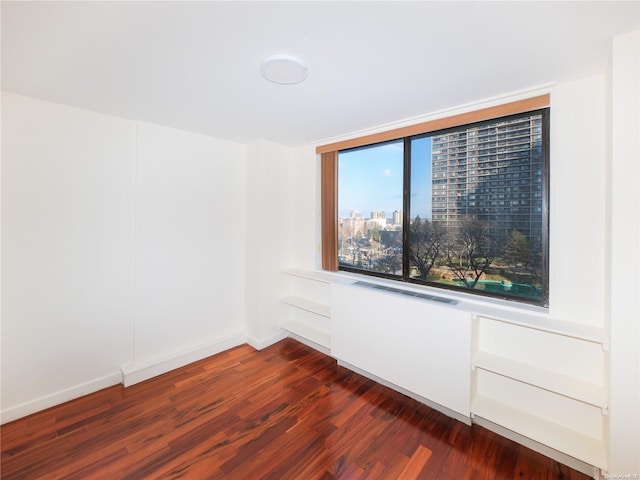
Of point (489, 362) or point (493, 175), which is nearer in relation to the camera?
point (489, 362)

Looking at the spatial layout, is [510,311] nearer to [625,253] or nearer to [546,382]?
[546,382]

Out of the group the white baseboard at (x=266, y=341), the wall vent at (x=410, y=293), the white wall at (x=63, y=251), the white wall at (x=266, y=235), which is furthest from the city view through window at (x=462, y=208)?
the white wall at (x=63, y=251)

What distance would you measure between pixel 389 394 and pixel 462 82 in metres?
2.62

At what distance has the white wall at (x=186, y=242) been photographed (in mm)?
2752

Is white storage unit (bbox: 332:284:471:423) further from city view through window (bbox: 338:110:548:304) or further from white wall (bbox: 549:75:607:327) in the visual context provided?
white wall (bbox: 549:75:607:327)

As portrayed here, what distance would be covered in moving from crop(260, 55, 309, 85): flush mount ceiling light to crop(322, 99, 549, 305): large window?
4.71 ft

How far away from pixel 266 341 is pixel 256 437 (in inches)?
56.3

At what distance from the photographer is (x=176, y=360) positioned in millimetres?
2902

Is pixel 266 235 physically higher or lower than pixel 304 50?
lower

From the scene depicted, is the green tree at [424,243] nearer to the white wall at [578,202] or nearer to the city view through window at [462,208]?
the city view through window at [462,208]

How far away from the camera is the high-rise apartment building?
211 cm

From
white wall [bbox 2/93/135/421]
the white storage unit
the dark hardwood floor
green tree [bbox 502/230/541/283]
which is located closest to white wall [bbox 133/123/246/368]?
white wall [bbox 2/93/135/421]

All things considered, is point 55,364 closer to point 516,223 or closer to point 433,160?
point 433,160

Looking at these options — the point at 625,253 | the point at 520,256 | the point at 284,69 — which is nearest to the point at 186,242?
the point at 284,69
